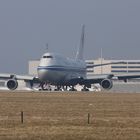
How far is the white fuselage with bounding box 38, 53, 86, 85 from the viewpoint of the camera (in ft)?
377

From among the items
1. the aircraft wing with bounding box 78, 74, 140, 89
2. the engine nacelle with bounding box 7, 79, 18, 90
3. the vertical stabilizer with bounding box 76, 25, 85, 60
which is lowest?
the engine nacelle with bounding box 7, 79, 18, 90

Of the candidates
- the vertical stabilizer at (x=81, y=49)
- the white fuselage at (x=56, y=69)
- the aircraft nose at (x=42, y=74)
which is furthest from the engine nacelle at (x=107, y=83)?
the vertical stabilizer at (x=81, y=49)

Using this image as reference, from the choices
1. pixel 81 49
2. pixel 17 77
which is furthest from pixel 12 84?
pixel 81 49

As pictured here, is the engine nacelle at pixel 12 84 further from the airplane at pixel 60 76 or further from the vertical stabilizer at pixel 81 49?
the vertical stabilizer at pixel 81 49

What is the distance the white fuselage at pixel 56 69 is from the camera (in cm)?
11481

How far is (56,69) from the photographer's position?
116812 millimetres

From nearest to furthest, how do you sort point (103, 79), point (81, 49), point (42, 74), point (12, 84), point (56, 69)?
point (42, 74) → point (12, 84) → point (56, 69) → point (103, 79) → point (81, 49)

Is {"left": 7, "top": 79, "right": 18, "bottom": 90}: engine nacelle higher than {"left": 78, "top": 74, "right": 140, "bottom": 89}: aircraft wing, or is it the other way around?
{"left": 78, "top": 74, "right": 140, "bottom": 89}: aircraft wing

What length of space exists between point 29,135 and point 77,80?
92954mm

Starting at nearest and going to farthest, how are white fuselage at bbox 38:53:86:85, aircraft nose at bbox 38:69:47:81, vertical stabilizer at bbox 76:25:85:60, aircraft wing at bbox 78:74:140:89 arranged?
aircraft nose at bbox 38:69:47:81, aircraft wing at bbox 78:74:140:89, white fuselage at bbox 38:53:86:85, vertical stabilizer at bbox 76:25:85:60

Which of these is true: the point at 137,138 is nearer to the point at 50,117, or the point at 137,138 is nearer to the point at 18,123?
the point at 18,123

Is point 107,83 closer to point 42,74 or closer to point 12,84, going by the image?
point 42,74

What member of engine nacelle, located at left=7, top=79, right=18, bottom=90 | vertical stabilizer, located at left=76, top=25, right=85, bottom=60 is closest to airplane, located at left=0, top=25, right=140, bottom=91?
engine nacelle, located at left=7, top=79, right=18, bottom=90

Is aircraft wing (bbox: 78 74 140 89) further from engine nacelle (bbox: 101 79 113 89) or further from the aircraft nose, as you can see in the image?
the aircraft nose
